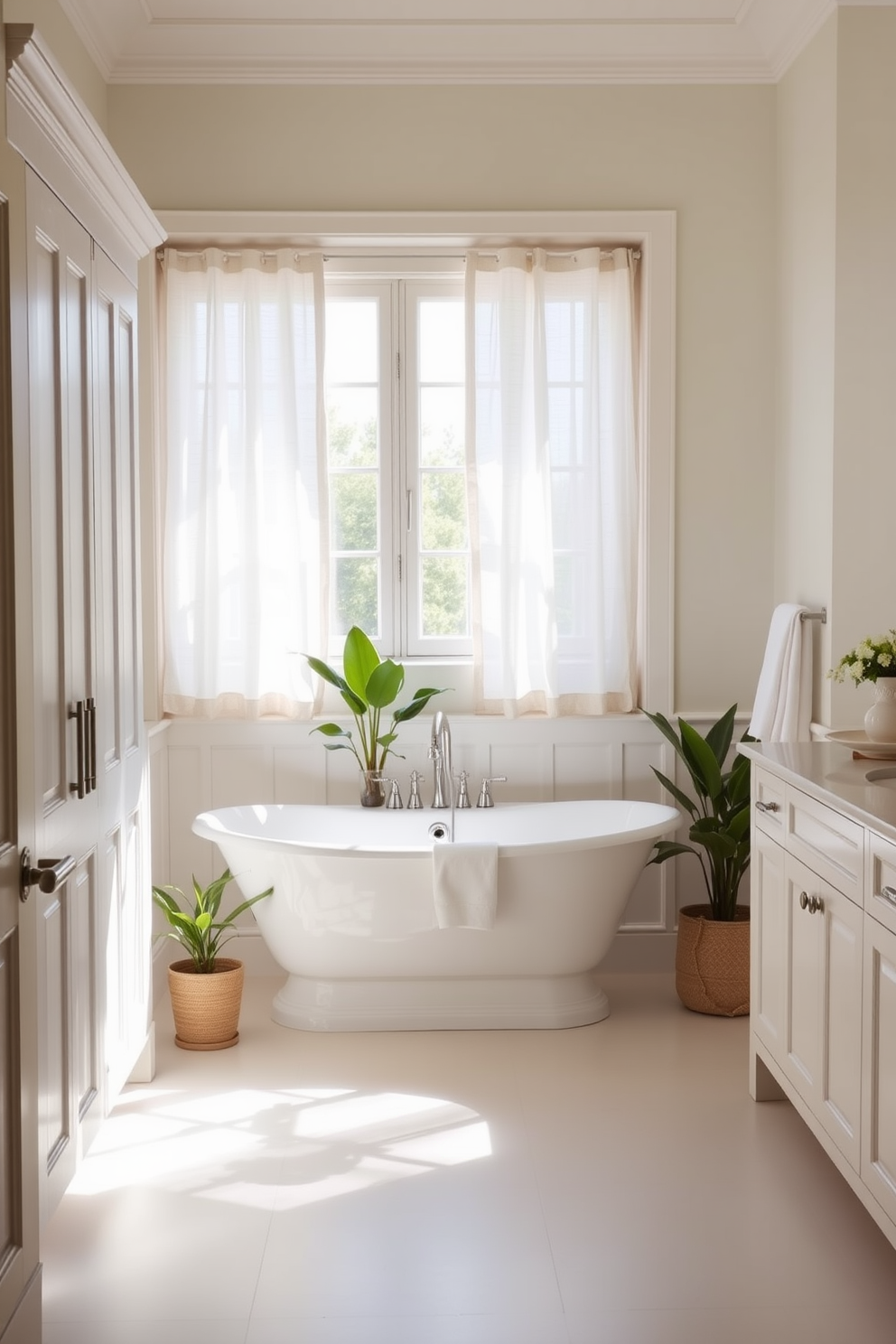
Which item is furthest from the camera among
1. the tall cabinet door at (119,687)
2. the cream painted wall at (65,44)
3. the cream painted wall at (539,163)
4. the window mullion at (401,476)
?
the window mullion at (401,476)

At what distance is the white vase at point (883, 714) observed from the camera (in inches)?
113

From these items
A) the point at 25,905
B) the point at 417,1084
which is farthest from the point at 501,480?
the point at 25,905

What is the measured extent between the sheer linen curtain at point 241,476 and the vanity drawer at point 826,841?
189cm

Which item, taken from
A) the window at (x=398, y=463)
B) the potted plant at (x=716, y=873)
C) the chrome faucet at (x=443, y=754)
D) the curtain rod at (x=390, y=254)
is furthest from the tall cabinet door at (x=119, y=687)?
the potted plant at (x=716, y=873)

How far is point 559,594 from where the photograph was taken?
4195 millimetres

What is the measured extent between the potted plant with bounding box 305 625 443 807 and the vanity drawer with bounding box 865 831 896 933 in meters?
1.96

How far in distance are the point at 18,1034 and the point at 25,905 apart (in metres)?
0.19

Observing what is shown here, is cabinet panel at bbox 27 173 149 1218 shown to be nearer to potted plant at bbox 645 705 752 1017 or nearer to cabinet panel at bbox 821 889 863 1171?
cabinet panel at bbox 821 889 863 1171

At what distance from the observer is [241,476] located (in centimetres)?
412

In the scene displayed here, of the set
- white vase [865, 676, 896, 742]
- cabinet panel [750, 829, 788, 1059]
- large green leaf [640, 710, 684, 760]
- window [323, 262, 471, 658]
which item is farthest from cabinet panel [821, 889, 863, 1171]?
window [323, 262, 471, 658]

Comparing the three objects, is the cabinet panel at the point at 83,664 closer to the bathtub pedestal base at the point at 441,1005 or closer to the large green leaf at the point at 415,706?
the bathtub pedestal base at the point at 441,1005

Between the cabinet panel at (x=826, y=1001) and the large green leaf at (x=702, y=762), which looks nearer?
the cabinet panel at (x=826, y=1001)

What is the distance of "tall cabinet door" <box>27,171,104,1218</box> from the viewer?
81.0 inches

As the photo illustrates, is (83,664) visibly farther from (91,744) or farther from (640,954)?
(640,954)
